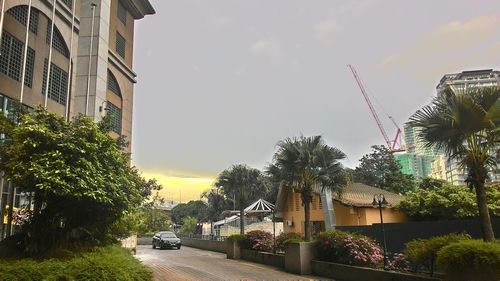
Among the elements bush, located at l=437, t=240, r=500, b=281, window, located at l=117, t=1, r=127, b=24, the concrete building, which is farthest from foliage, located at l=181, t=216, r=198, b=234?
bush, located at l=437, t=240, r=500, b=281

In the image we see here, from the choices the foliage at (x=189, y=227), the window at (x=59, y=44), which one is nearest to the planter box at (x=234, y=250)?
the window at (x=59, y=44)

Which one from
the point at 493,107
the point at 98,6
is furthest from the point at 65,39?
the point at 493,107

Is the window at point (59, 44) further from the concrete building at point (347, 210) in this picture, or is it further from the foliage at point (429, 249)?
the foliage at point (429, 249)

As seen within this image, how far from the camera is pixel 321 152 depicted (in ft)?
70.1

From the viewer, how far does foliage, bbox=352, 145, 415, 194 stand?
148 ft

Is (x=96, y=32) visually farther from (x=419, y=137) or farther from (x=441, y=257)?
(x=441, y=257)

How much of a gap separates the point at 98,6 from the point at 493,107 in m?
16.5

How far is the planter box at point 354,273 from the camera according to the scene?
12.6m

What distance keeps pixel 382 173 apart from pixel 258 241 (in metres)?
29.0

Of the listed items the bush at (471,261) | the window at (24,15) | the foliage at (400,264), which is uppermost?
the window at (24,15)

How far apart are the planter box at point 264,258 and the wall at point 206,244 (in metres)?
7.19

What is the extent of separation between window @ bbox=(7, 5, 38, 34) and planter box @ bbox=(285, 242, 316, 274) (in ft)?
54.6

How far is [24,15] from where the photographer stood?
69.5ft

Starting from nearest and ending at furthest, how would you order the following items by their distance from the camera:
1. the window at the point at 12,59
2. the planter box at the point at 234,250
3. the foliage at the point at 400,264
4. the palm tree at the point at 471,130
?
1. the palm tree at the point at 471,130
2. the foliage at the point at 400,264
3. the window at the point at 12,59
4. the planter box at the point at 234,250
